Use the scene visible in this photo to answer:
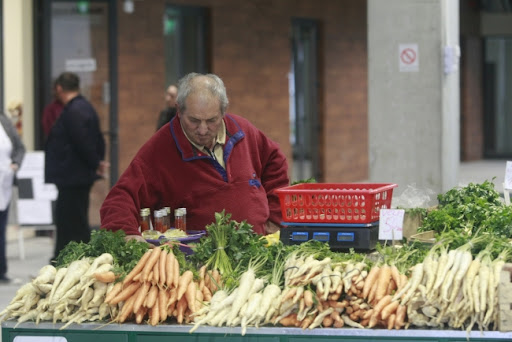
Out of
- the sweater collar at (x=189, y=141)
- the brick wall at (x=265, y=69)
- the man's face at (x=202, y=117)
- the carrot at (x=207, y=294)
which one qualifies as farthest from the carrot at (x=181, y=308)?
the brick wall at (x=265, y=69)

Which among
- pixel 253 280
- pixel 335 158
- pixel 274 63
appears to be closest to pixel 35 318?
pixel 253 280

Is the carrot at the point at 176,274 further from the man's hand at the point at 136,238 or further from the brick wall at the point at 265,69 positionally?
the brick wall at the point at 265,69

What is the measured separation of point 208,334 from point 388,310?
2.56 feet

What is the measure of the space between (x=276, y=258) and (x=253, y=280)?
21 cm

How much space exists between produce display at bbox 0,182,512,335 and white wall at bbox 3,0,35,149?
7.75m

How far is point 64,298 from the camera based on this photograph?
4.48 m

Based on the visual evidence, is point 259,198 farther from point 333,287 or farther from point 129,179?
point 333,287

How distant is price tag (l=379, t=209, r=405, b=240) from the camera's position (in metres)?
5.00

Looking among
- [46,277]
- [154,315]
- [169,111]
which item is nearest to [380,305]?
[154,315]

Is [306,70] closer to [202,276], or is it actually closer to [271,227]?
[271,227]

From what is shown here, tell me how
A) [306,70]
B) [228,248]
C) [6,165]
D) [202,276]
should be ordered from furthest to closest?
1. [306,70]
2. [6,165]
3. [228,248]
4. [202,276]

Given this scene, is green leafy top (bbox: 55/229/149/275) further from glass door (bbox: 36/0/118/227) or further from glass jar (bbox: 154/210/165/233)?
glass door (bbox: 36/0/118/227)

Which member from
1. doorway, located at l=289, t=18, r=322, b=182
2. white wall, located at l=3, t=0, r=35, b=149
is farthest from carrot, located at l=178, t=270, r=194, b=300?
doorway, located at l=289, t=18, r=322, b=182

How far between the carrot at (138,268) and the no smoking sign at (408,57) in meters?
4.94
